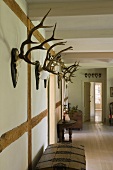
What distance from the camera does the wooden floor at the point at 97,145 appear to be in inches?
234

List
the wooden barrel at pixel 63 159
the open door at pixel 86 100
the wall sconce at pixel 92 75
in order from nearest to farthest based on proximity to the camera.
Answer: the wooden barrel at pixel 63 159 → the wall sconce at pixel 92 75 → the open door at pixel 86 100

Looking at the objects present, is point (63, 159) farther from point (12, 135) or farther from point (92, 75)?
point (92, 75)

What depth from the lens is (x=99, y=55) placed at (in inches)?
322

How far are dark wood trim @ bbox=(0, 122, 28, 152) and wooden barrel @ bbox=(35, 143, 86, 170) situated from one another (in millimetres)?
544

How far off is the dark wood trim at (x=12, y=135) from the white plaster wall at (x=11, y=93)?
0.04 meters

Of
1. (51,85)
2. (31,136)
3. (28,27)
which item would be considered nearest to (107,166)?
(51,85)

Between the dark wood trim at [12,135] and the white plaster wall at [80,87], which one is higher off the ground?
the white plaster wall at [80,87]

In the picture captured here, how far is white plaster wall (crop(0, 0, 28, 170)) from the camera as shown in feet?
7.32

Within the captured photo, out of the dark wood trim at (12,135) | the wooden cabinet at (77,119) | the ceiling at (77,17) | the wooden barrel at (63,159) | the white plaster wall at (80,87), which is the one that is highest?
the ceiling at (77,17)

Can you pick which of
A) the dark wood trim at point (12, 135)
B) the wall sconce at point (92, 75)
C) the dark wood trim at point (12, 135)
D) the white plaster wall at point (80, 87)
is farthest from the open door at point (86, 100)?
the dark wood trim at point (12, 135)

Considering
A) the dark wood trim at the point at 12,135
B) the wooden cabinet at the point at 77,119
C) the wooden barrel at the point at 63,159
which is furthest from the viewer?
the wooden cabinet at the point at 77,119

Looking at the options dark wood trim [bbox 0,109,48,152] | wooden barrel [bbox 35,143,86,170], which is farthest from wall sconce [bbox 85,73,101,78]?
dark wood trim [bbox 0,109,48,152]

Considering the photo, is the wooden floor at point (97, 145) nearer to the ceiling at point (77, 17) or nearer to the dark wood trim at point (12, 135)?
the ceiling at point (77, 17)

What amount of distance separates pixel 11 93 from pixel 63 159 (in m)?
1.35
